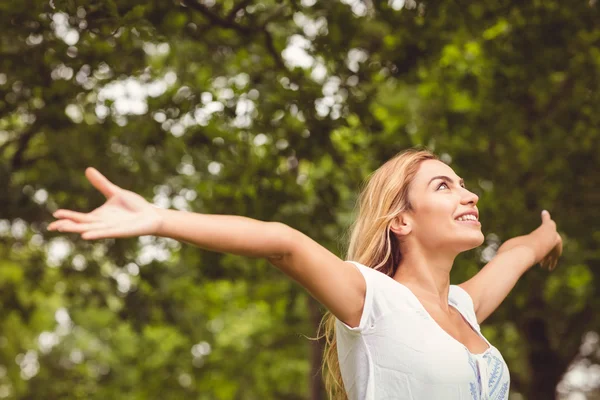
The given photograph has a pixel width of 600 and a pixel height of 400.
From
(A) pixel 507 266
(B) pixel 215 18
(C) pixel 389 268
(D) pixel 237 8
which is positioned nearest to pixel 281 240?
(C) pixel 389 268

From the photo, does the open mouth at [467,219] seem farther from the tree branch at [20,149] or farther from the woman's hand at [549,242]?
the tree branch at [20,149]

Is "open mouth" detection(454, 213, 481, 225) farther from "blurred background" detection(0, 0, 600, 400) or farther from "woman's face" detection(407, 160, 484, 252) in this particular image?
"blurred background" detection(0, 0, 600, 400)

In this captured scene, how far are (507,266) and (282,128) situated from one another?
2.80 m

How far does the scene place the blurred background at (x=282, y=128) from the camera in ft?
19.8

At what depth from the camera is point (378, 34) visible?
26.5 ft

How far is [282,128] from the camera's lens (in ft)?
20.9

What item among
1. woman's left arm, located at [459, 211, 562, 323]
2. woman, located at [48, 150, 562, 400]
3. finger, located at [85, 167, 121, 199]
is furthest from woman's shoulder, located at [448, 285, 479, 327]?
finger, located at [85, 167, 121, 199]

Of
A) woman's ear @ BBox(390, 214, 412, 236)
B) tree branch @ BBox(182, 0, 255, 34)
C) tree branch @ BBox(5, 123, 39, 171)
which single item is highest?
woman's ear @ BBox(390, 214, 412, 236)

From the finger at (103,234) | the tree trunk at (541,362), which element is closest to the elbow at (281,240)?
the finger at (103,234)

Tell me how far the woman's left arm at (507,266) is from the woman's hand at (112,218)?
188 cm

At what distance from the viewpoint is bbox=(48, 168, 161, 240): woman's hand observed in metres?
2.18

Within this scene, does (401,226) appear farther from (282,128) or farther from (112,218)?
(282,128)

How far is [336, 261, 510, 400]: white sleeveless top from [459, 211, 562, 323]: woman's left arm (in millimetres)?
825

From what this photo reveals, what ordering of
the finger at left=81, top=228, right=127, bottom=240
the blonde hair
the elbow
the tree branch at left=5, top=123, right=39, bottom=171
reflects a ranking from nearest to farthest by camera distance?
the finger at left=81, top=228, right=127, bottom=240
the elbow
the blonde hair
the tree branch at left=5, top=123, right=39, bottom=171
